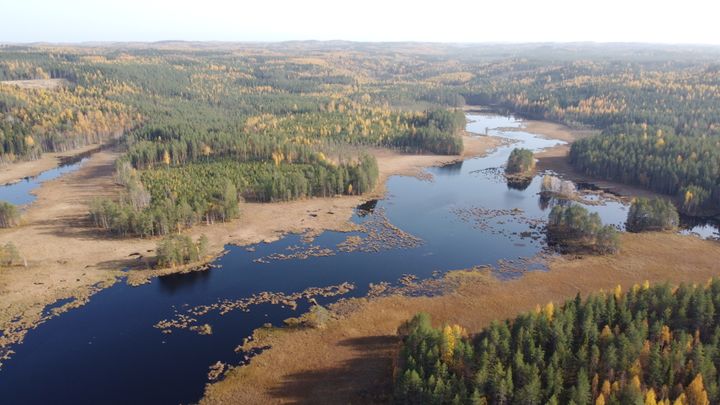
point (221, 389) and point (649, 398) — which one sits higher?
point (649, 398)

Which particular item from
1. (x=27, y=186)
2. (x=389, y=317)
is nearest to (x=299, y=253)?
(x=389, y=317)

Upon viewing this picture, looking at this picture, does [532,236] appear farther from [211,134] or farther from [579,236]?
[211,134]

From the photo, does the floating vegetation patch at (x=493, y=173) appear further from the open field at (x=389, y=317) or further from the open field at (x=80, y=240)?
the open field at (x=389, y=317)

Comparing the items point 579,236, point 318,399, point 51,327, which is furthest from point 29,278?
point 579,236

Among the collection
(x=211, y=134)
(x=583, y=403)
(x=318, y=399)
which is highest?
A: (x=211, y=134)

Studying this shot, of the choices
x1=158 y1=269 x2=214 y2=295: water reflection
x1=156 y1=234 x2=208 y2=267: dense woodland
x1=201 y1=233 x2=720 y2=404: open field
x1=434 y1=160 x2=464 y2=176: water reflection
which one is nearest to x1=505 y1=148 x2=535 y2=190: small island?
x1=434 y1=160 x2=464 y2=176: water reflection

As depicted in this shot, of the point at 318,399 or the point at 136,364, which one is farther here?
the point at 136,364

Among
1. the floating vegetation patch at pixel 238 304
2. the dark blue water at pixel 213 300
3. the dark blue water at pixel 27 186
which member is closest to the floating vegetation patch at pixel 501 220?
the dark blue water at pixel 213 300
